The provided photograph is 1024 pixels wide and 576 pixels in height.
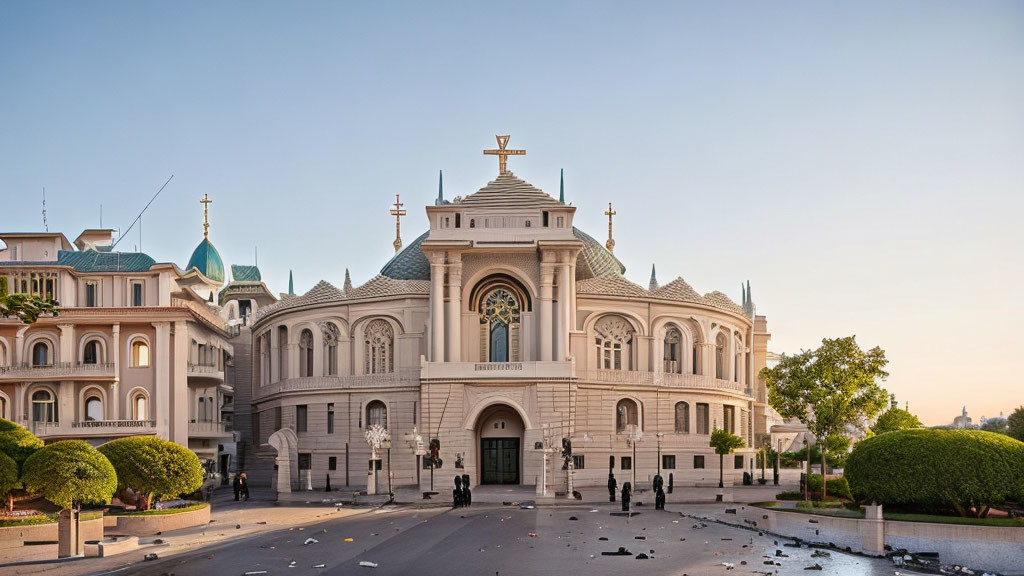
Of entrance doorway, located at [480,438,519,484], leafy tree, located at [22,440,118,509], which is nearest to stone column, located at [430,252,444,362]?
entrance doorway, located at [480,438,519,484]

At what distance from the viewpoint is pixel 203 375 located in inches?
2341

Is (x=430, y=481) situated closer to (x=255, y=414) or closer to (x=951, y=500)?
(x=255, y=414)

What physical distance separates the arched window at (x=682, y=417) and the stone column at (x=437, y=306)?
1566 cm

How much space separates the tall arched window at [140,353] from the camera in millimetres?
57278

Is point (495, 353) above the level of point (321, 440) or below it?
above

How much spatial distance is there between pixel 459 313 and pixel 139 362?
16.9 m

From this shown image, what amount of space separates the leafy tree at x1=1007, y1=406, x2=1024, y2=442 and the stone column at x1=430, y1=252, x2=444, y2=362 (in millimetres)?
29002

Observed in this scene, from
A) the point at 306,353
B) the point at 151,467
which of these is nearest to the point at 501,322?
the point at 306,353

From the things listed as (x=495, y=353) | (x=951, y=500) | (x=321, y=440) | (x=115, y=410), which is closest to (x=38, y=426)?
(x=115, y=410)

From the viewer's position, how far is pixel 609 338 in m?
63.7

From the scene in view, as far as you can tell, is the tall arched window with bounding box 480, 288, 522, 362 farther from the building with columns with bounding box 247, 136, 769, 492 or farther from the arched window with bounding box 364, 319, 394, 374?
the arched window with bounding box 364, 319, 394, 374

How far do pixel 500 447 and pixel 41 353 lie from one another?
79.9 ft

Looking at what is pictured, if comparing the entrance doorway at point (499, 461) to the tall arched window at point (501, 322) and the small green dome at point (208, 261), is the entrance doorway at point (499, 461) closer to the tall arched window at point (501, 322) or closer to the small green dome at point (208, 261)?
the tall arched window at point (501, 322)

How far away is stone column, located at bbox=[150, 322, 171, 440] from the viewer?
185ft
